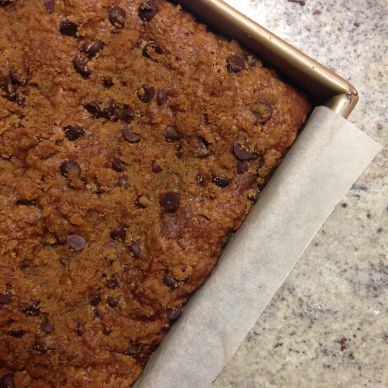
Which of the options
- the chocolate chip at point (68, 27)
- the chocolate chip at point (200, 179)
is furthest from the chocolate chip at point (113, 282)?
the chocolate chip at point (68, 27)

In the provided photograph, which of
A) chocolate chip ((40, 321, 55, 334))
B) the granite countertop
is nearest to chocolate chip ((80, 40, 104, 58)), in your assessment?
the granite countertop

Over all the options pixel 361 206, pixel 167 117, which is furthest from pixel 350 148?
pixel 167 117

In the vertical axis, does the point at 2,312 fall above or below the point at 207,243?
below

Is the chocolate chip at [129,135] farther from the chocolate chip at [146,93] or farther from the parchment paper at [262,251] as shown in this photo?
the parchment paper at [262,251]

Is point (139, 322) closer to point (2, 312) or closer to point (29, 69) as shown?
point (2, 312)

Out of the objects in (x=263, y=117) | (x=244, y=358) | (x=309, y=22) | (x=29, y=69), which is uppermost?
(x=309, y=22)
